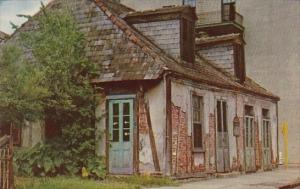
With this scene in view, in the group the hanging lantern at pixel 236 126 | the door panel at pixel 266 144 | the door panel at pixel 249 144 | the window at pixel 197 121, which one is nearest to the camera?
the window at pixel 197 121

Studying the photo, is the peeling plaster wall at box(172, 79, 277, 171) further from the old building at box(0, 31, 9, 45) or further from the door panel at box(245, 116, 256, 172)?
the old building at box(0, 31, 9, 45)

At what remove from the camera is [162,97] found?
17.0 metres

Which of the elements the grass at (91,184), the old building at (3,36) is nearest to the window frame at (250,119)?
the grass at (91,184)

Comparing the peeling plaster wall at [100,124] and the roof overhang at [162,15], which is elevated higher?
the roof overhang at [162,15]

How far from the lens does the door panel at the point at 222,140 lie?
2035 centimetres

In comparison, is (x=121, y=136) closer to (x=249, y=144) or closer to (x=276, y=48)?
(x=249, y=144)

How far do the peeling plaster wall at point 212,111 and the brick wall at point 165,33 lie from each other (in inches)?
59.2

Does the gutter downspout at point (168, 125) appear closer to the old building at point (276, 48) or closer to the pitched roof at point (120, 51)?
the pitched roof at point (120, 51)

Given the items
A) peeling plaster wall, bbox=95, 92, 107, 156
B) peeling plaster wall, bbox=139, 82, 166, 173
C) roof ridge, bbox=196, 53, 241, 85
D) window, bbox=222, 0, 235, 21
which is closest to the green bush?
peeling plaster wall, bbox=95, 92, 107, 156

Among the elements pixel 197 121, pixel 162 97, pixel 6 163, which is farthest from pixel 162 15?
pixel 6 163

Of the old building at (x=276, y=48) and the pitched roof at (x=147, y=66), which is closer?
the pitched roof at (x=147, y=66)

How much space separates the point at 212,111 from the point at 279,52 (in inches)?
417

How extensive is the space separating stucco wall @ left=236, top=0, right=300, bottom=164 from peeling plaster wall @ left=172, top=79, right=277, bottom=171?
14.1 ft

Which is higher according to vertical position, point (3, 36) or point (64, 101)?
point (3, 36)
